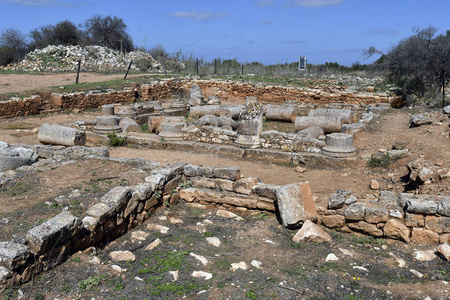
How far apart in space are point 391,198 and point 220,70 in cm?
2777

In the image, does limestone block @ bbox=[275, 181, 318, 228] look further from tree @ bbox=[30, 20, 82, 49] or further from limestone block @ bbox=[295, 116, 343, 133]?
tree @ bbox=[30, 20, 82, 49]

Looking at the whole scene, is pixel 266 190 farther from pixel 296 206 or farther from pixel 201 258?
pixel 201 258

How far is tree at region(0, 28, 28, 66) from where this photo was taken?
3142cm

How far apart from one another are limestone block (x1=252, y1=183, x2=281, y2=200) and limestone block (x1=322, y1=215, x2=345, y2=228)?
0.89m

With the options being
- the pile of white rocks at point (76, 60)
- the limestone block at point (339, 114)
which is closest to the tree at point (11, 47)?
the pile of white rocks at point (76, 60)

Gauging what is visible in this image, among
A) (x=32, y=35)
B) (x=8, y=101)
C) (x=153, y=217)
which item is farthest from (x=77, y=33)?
(x=153, y=217)

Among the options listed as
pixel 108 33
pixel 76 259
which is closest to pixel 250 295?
pixel 76 259

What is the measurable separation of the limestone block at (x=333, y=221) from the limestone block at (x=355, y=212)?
3.9 inches

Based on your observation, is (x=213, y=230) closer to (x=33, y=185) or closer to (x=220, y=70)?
(x=33, y=185)

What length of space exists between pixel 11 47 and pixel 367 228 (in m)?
34.9

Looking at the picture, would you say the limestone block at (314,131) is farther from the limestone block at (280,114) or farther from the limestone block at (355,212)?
the limestone block at (355,212)

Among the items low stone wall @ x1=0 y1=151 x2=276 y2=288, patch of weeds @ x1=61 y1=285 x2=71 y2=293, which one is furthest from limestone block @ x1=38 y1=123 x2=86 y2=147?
patch of weeds @ x1=61 y1=285 x2=71 y2=293

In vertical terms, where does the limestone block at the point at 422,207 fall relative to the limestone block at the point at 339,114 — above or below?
below

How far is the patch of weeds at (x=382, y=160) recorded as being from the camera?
31.3 feet
